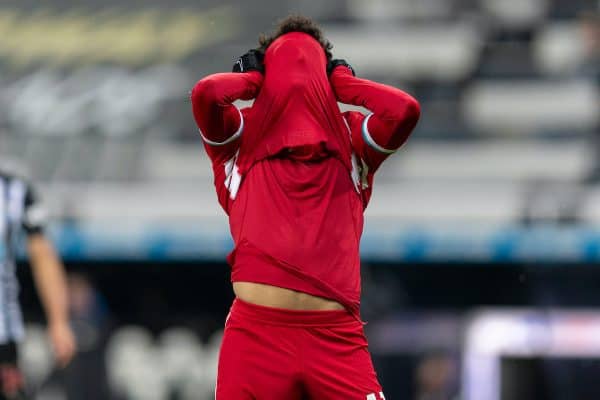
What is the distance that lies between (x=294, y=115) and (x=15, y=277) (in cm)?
270

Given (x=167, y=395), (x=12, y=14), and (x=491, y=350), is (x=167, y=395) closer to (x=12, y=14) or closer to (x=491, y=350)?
(x=491, y=350)

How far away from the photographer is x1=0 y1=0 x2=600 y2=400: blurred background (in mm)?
11414

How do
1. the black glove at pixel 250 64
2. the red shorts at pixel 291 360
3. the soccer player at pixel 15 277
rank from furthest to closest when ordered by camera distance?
the soccer player at pixel 15 277
the black glove at pixel 250 64
the red shorts at pixel 291 360

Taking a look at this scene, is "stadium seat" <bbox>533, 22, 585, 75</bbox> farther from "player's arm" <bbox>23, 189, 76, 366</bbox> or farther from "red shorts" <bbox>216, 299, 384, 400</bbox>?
"red shorts" <bbox>216, 299, 384, 400</bbox>

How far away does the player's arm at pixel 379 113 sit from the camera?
432cm

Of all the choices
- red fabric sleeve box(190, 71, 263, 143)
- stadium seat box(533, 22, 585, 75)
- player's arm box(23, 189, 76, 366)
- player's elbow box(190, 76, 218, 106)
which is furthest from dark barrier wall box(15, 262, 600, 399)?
player's elbow box(190, 76, 218, 106)

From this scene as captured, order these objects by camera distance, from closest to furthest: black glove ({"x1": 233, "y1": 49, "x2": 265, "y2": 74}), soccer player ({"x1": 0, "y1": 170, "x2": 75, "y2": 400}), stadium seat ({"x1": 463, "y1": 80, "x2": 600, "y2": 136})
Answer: black glove ({"x1": 233, "y1": 49, "x2": 265, "y2": 74})
soccer player ({"x1": 0, "y1": 170, "x2": 75, "y2": 400})
stadium seat ({"x1": 463, "y1": 80, "x2": 600, "y2": 136})

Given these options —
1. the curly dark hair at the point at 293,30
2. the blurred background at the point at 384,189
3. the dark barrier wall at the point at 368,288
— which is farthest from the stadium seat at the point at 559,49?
the curly dark hair at the point at 293,30

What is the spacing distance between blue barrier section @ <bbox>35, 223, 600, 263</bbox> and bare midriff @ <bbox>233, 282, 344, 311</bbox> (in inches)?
309

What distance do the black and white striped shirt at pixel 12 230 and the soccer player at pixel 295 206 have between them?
7.50 feet

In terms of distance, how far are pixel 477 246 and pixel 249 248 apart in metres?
8.19

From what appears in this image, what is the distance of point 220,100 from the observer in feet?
13.9

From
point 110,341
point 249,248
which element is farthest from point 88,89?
point 249,248

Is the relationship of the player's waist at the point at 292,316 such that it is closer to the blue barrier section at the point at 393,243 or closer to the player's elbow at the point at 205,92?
the player's elbow at the point at 205,92
